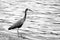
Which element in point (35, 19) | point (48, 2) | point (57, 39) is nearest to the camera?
point (57, 39)

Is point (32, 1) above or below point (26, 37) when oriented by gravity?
above

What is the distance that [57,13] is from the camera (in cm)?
1498

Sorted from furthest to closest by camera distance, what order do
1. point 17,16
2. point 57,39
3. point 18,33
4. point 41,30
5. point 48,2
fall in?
point 48,2 → point 17,16 → point 41,30 → point 18,33 → point 57,39

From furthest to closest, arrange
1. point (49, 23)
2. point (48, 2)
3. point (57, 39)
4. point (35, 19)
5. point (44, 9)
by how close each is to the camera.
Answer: point (48, 2) → point (44, 9) → point (35, 19) → point (49, 23) → point (57, 39)

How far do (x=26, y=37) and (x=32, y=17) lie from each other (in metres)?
4.42

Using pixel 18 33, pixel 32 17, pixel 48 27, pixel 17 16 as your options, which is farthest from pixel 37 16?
pixel 18 33

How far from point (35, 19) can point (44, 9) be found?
338 centimetres

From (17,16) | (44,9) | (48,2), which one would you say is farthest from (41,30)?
(48,2)

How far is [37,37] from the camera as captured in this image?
10.0 meters

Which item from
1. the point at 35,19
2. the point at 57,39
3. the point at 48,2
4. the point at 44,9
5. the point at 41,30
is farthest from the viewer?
the point at 48,2

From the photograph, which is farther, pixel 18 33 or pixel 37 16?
pixel 37 16

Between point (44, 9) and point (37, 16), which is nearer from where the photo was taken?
point (37, 16)

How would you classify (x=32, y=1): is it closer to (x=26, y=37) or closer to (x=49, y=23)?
(x=49, y=23)

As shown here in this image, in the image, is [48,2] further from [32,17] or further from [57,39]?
[57,39]
